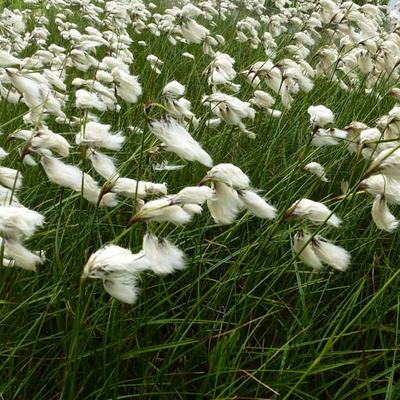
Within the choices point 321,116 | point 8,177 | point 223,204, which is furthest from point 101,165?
point 321,116

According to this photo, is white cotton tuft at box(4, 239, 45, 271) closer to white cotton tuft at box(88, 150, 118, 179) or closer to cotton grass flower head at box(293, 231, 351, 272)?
white cotton tuft at box(88, 150, 118, 179)

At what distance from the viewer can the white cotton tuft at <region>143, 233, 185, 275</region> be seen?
104cm

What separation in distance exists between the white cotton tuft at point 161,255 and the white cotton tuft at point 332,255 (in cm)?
40

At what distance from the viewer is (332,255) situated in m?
1.31

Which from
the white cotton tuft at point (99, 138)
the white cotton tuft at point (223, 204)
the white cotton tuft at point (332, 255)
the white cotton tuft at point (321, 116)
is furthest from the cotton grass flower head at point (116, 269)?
the white cotton tuft at point (321, 116)

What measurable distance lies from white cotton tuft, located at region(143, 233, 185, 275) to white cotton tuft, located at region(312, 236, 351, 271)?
0.40 meters

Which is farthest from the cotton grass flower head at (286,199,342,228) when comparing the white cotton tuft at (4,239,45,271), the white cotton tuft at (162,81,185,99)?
the white cotton tuft at (4,239,45,271)

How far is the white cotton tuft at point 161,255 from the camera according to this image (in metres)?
1.04

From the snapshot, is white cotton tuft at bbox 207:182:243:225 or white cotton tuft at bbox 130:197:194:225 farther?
white cotton tuft at bbox 207:182:243:225

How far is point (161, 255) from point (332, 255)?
0.46m

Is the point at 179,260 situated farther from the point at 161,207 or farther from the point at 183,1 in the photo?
the point at 183,1

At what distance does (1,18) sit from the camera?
16.1 ft

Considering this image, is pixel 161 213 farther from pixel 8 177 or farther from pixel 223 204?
pixel 8 177

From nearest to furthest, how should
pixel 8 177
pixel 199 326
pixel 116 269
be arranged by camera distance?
pixel 116 269
pixel 8 177
pixel 199 326
